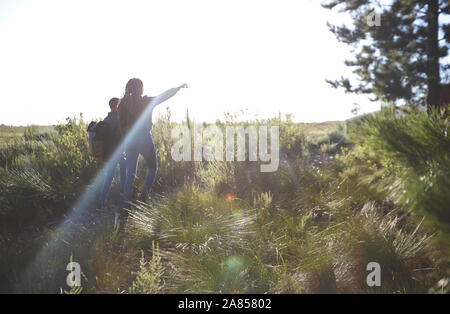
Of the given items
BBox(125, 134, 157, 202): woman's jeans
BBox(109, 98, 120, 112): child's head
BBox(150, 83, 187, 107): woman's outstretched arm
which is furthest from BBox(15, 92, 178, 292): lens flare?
BBox(109, 98, 120, 112): child's head

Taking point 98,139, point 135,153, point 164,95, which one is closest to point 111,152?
point 98,139

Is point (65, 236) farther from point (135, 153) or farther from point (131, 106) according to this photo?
point (131, 106)

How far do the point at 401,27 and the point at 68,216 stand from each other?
9.91 metres

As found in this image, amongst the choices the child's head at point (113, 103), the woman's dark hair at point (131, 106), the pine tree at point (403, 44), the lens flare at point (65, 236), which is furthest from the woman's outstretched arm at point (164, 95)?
the pine tree at point (403, 44)

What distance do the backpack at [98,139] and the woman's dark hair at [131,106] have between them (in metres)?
0.42

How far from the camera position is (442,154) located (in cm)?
175

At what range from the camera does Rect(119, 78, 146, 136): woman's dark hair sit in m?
3.91

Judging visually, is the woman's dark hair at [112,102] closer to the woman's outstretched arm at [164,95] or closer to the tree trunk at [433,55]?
the woman's outstretched arm at [164,95]

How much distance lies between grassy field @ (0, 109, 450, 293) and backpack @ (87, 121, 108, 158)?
2.02 ft

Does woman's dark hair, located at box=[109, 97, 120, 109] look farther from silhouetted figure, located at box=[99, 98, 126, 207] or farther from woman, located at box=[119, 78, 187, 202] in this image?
woman, located at box=[119, 78, 187, 202]

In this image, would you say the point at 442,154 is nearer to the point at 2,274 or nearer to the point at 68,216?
the point at 2,274

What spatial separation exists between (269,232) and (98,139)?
9.35 ft

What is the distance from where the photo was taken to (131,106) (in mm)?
3912

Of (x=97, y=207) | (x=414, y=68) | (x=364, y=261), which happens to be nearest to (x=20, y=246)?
(x=97, y=207)
